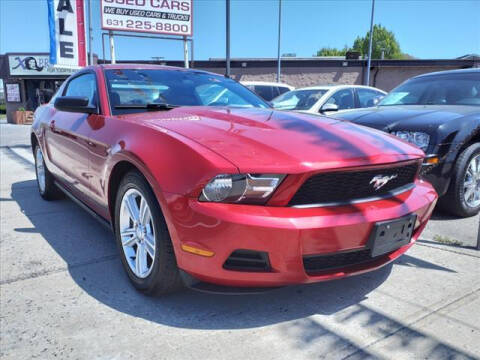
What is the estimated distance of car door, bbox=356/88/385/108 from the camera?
7.54 meters

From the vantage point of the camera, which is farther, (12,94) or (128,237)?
(12,94)

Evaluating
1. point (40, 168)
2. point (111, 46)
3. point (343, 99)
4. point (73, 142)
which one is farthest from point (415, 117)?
point (111, 46)

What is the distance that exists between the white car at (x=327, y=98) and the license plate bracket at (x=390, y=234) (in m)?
4.89

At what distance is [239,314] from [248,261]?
0.48 metres

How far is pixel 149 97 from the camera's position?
3.01 meters

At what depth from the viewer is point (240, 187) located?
6.04 ft

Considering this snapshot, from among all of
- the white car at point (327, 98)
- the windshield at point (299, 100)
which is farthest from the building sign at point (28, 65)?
the white car at point (327, 98)

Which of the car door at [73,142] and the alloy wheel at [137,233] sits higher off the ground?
the car door at [73,142]

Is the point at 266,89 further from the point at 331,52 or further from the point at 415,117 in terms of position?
the point at 331,52

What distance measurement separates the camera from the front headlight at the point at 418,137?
11.6 ft

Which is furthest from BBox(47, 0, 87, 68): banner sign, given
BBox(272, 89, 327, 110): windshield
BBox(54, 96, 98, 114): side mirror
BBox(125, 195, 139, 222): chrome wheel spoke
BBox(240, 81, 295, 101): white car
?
BBox(125, 195, 139, 222): chrome wheel spoke

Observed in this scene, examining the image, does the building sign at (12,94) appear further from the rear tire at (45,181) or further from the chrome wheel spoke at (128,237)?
the chrome wheel spoke at (128,237)

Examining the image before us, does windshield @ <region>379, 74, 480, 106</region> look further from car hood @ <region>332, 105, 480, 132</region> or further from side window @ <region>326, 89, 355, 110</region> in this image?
side window @ <region>326, 89, 355, 110</region>

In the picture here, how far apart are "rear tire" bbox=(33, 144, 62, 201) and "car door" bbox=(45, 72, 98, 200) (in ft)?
1.21
